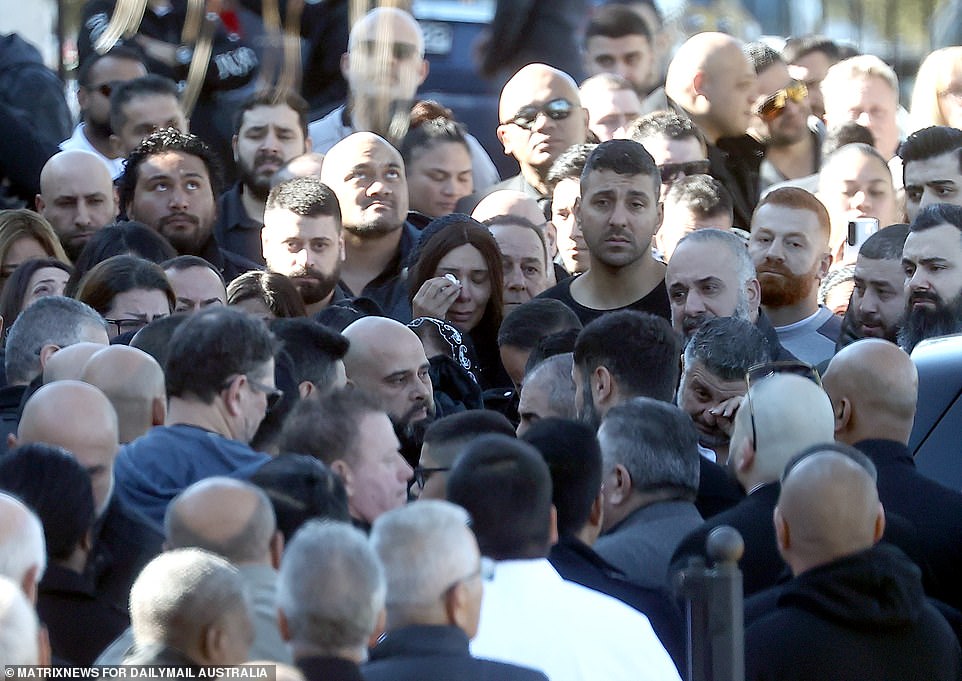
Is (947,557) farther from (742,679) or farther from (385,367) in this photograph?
(385,367)

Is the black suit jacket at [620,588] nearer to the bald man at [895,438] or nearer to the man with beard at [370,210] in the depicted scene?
the bald man at [895,438]

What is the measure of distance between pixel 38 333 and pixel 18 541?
2647 millimetres

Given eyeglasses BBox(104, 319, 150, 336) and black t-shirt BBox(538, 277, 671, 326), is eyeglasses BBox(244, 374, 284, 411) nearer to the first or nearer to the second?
eyeglasses BBox(104, 319, 150, 336)

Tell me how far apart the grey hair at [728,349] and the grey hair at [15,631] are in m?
3.58

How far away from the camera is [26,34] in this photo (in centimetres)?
1235

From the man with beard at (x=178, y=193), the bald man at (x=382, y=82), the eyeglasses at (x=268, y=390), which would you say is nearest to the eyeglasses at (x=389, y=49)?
the bald man at (x=382, y=82)

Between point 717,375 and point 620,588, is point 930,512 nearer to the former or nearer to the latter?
point 620,588

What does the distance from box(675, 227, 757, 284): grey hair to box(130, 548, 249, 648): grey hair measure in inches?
172

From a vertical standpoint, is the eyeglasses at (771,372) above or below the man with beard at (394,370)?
above

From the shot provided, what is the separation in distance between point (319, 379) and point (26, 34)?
21.2ft

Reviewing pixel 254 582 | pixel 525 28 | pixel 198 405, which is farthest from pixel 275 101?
pixel 254 582

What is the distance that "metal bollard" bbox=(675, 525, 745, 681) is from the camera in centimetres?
441

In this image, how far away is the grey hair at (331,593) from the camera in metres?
3.86

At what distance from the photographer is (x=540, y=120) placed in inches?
392
